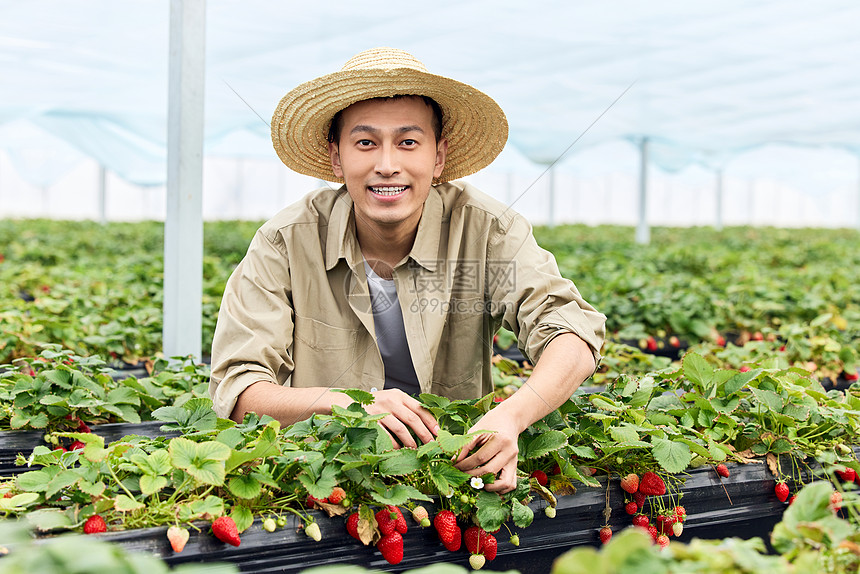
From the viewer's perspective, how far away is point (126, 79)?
24.9ft

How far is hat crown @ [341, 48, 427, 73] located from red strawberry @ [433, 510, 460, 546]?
1.14 metres

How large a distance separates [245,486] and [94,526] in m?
0.28

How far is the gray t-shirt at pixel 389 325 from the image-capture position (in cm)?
233

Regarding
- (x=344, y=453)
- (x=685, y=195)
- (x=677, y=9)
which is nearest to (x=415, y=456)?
(x=344, y=453)

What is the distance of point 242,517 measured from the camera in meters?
1.46

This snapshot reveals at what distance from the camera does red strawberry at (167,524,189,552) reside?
53.9 inches

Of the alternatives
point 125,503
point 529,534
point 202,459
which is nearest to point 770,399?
point 529,534

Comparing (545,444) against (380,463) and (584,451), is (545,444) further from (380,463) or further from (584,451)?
(380,463)

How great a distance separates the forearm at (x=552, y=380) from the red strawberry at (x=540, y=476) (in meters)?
0.11

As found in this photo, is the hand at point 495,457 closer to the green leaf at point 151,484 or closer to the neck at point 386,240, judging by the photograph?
the green leaf at point 151,484

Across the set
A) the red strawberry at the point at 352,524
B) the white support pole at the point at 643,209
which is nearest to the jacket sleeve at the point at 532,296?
the red strawberry at the point at 352,524

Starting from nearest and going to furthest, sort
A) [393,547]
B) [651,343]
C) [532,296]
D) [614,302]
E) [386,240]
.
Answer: [393,547] < [532,296] < [386,240] < [651,343] < [614,302]

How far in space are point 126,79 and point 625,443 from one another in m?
7.31

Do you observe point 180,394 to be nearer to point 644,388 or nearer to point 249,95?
point 644,388
